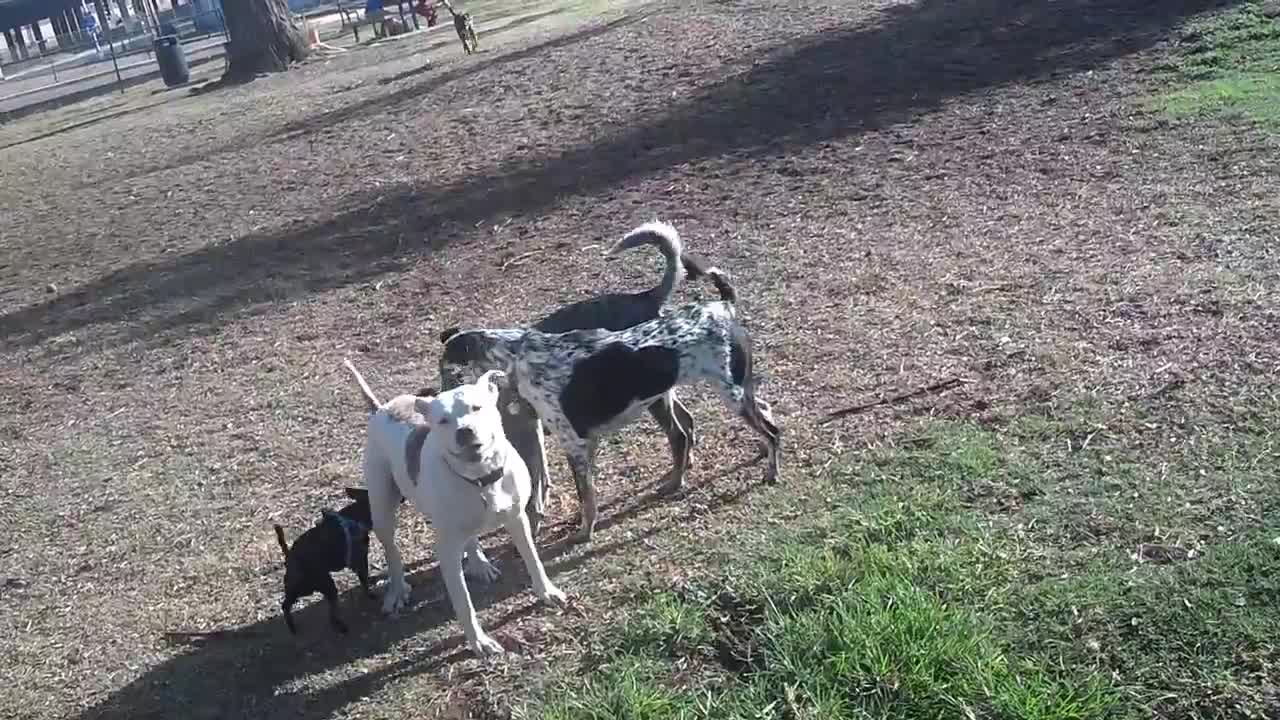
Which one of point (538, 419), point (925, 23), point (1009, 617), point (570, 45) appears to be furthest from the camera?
point (570, 45)

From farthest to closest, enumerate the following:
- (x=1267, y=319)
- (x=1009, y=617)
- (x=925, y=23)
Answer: (x=925, y=23), (x=1267, y=319), (x=1009, y=617)

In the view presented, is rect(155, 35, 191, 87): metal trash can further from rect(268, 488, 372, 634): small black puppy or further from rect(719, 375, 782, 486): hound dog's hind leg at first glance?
rect(719, 375, 782, 486): hound dog's hind leg

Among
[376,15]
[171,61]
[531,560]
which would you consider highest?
[171,61]

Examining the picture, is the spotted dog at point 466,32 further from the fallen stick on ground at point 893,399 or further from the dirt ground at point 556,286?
the fallen stick on ground at point 893,399

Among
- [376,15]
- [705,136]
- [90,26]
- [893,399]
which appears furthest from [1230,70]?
[90,26]

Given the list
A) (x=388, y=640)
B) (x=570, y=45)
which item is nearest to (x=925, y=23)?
(x=570, y=45)

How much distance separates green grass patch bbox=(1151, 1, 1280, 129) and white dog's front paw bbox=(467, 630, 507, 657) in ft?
23.3

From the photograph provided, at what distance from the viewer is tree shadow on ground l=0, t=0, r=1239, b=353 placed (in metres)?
10.5

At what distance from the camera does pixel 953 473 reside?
17.1 feet

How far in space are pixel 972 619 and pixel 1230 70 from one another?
8.17 metres

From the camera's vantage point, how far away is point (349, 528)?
517cm

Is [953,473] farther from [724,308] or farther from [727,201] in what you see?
[727,201]

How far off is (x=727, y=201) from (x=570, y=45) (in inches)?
328

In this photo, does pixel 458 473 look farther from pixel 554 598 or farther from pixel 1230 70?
pixel 1230 70
